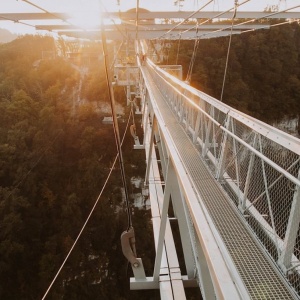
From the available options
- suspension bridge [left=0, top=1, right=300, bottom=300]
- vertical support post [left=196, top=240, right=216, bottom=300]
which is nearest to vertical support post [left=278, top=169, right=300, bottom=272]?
suspension bridge [left=0, top=1, right=300, bottom=300]

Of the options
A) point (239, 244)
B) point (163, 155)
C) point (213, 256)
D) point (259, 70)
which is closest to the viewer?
point (213, 256)

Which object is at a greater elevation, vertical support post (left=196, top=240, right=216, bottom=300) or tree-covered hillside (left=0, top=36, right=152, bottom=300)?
vertical support post (left=196, top=240, right=216, bottom=300)

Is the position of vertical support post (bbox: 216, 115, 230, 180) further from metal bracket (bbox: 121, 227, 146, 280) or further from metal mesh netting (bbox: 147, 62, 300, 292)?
metal bracket (bbox: 121, 227, 146, 280)

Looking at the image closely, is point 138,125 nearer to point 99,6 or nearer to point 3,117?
point 3,117

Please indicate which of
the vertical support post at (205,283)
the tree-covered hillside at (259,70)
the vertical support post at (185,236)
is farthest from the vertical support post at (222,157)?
the tree-covered hillside at (259,70)

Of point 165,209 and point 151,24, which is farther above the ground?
point 151,24

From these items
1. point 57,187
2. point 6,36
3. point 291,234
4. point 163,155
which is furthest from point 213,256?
point 6,36

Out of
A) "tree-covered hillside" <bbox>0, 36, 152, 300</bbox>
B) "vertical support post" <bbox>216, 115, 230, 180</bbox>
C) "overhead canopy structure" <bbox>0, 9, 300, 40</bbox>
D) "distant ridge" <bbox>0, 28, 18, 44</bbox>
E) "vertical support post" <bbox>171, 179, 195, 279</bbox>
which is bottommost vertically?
"tree-covered hillside" <bbox>0, 36, 152, 300</bbox>

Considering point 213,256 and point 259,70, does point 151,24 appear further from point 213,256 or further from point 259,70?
point 259,70
